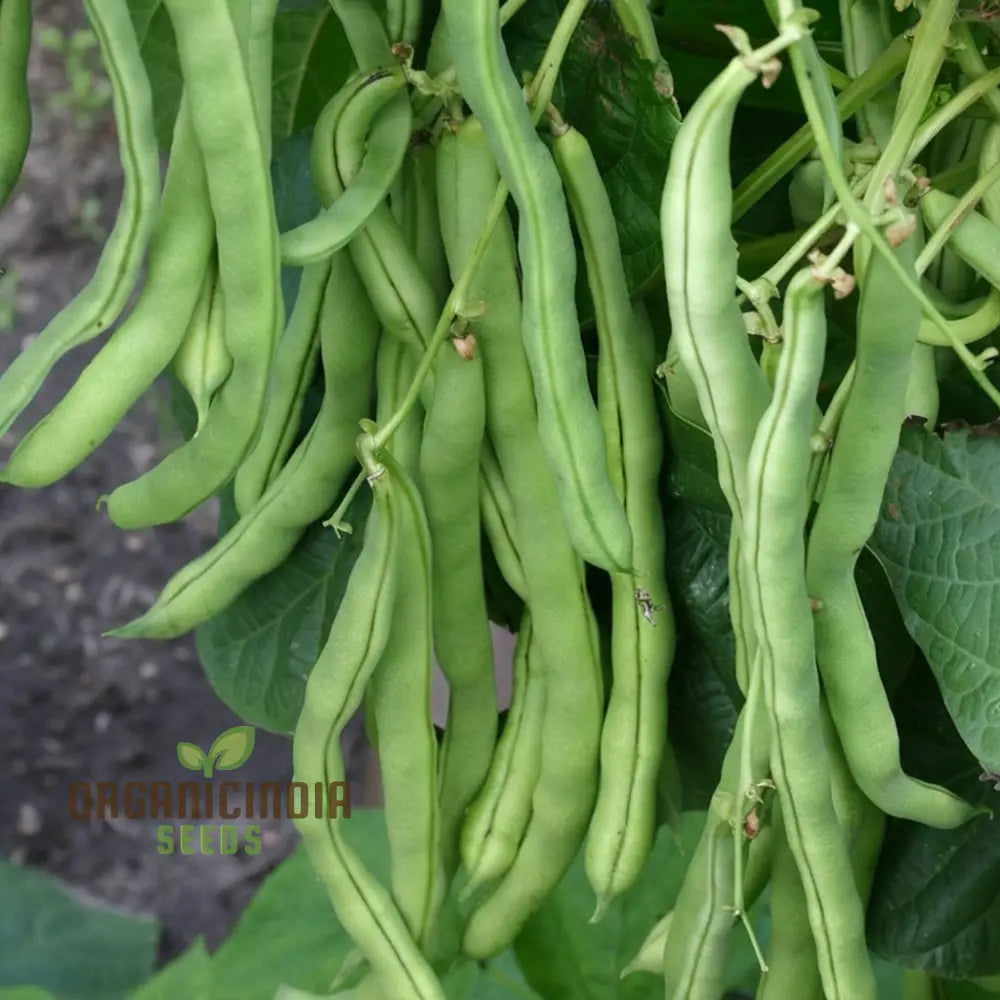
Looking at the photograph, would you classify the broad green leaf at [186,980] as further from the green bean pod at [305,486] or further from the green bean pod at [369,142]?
the green bean pod at [369,142]

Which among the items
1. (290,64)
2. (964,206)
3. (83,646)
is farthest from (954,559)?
(83,646)

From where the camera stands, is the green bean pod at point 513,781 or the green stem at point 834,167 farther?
the green bean pod at point 513,781

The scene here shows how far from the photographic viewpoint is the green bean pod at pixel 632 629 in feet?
2.13

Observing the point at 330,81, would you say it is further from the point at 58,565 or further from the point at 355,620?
the point at 58,565

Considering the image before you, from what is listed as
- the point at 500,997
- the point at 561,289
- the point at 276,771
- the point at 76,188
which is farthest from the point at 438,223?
the point at 76,188

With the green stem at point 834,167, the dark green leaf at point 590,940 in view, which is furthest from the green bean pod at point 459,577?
the dark green leaf at point 590,940

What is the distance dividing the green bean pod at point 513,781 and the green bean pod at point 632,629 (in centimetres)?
5

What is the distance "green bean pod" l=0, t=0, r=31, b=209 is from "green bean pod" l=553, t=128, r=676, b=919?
28 cm

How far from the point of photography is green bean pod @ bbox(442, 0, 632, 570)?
1.68 feet

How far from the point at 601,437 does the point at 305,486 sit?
195 mm

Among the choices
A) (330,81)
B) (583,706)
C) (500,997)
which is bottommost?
(500,997)

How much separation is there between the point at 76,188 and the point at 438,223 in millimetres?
1659

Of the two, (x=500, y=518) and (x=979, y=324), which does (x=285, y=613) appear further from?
(x=979, y=324)

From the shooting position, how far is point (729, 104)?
47 cm
